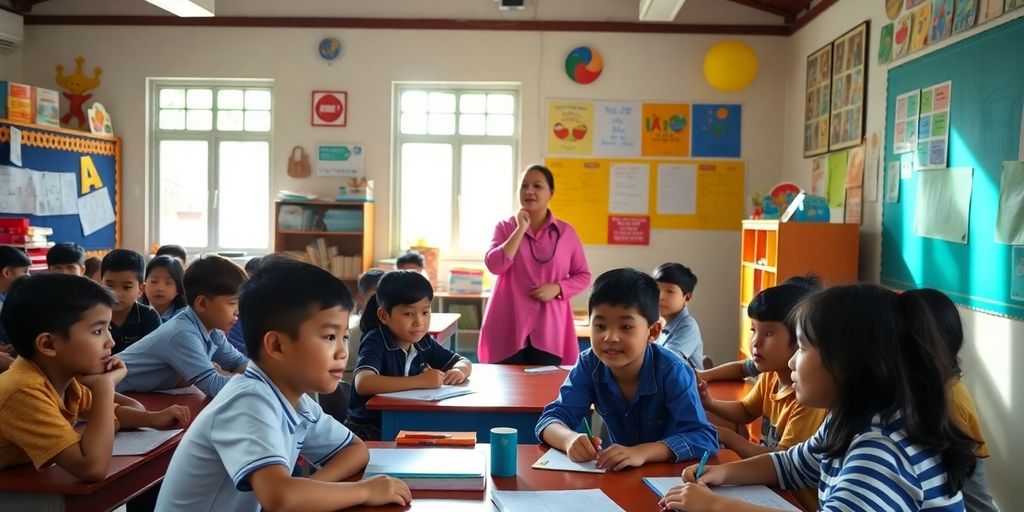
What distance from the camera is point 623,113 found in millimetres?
6574

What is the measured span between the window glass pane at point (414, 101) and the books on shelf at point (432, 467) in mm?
5210

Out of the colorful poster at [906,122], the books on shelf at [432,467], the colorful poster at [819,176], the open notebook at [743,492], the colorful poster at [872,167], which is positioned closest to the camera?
the open notebook at [743,492]

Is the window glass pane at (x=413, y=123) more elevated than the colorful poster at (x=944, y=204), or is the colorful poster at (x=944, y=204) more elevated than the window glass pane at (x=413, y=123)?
the window glass pane at (x=413, y=123)

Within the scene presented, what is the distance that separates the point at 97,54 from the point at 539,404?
5758 millimetres

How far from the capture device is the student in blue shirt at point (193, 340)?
2.66 meters

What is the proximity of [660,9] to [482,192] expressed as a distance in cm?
222

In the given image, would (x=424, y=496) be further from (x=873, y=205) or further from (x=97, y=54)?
(x=97, y=54)

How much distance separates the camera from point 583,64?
6.56 metres

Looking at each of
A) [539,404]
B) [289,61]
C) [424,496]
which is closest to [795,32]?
[289,61]

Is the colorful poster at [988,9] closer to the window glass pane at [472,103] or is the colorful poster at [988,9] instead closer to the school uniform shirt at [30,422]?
the school uniform shirt at [30,422]

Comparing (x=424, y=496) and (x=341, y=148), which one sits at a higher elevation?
(x=341, y=148)

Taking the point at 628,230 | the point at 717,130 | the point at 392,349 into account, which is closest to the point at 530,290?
the point at 392,349

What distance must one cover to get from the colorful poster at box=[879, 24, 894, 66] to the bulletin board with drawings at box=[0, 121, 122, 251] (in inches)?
219

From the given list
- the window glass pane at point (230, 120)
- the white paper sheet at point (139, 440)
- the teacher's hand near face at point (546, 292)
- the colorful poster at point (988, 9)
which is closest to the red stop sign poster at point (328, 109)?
the window glass pane at point (230, 120)
